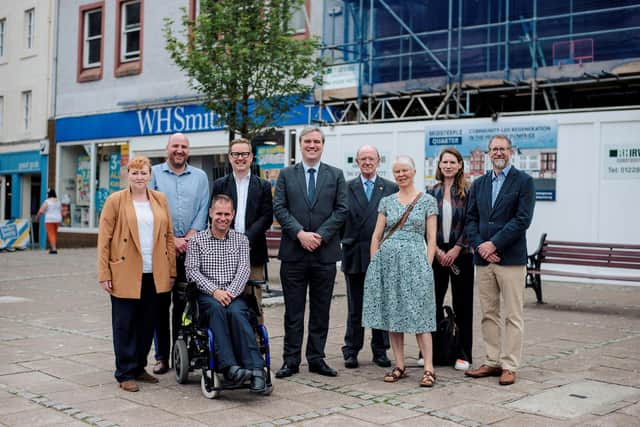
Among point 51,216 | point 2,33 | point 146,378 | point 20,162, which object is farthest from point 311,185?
point 2,33

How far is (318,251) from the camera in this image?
6664mm

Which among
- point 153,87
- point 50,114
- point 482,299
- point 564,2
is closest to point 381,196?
point 482,299

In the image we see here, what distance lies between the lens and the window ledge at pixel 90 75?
2461 centimetres

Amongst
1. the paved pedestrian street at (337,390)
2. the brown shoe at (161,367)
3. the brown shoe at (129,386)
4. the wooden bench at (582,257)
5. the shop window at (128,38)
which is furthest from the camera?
the shop window at (128,38)

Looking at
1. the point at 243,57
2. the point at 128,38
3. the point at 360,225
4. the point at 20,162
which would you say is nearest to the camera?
the point at 360,225

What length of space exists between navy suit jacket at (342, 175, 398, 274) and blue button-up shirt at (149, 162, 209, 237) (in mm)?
1300

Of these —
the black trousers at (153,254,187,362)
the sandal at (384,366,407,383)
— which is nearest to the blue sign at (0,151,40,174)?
the black trousers at (153,254,187,362)

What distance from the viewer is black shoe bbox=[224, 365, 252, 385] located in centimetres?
555

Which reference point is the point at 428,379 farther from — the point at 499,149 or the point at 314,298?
the point at 499,149

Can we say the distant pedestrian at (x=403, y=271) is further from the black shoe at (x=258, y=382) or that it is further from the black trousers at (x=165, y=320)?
the black trousers at (x=165, y=320)

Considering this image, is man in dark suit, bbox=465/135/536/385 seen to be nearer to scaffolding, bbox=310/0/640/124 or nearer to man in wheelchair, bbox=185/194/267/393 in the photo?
man in wheelchair, bbox=185/194/267/393

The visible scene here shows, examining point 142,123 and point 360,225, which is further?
point 142,123

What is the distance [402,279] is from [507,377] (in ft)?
3.68

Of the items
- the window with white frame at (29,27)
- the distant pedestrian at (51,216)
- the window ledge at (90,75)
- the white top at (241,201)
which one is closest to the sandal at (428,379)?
the white top at (241,201)
